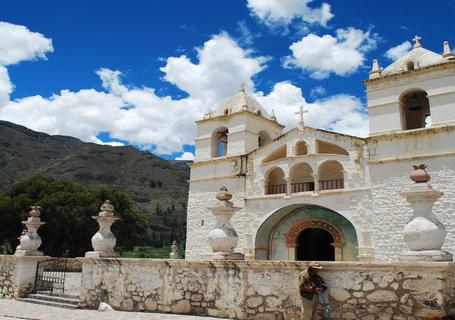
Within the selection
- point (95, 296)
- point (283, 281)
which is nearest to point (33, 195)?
point (95, 296)

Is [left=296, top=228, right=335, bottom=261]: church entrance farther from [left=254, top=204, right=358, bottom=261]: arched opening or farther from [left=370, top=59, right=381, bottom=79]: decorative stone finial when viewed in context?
[left=370, top=59, right=381, bottom=79]: decorative stone finial

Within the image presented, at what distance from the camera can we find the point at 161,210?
236 feet

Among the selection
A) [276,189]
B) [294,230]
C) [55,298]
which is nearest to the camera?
[55,298]

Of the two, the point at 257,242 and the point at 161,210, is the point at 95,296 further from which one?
the point at 161,210

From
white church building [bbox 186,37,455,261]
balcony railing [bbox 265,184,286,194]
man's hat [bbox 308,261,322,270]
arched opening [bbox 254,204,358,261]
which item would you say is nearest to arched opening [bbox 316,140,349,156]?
white church building [bbox 186,37,455,261]

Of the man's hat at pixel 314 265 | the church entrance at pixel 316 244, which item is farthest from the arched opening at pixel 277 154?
the man's hat at pixel 314 265

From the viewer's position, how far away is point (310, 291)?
5.97m

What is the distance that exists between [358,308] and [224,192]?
3.26 m

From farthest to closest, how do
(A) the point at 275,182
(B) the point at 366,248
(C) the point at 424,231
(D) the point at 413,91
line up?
(A) the point at 275,182
(D) the point at 413,91
(B) the point at 366,248
(C) the point at 424,231

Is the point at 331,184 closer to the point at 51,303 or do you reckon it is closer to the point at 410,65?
the point at 410,65

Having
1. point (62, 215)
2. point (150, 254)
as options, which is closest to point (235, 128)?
point (62, 215)

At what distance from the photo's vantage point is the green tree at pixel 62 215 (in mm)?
27562

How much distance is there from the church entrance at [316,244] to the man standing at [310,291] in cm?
1273

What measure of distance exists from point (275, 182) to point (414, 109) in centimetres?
706
